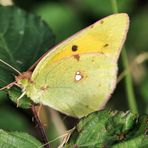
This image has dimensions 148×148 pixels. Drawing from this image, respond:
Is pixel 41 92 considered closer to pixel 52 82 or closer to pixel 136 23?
pixel 52 82

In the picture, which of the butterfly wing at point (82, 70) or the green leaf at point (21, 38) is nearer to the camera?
the butterfly wing at point (82, 70)

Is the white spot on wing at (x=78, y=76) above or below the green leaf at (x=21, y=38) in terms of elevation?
below

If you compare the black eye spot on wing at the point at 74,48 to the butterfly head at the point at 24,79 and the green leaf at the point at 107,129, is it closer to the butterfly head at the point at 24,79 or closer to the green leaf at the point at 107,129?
the butterfly head at the point at 24,79

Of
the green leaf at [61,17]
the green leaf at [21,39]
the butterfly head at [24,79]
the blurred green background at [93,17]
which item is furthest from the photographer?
the green leaf at [61,17]

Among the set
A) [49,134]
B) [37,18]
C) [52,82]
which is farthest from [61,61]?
[49,134]

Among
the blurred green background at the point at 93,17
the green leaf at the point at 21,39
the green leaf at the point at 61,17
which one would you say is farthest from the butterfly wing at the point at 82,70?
the green leaf at the point at 61,17

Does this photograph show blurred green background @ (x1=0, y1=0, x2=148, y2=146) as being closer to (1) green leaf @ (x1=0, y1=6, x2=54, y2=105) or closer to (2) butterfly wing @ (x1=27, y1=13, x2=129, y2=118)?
(1) green leaf @ (x1=0, y1=6, x2=54, y2=105)

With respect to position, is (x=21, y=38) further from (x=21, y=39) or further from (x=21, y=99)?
(x=21, y=99)

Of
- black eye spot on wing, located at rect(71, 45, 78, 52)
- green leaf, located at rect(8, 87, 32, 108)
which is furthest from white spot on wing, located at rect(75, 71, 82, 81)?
→ green leaf, located at rect(8, 87, 32, 108)
